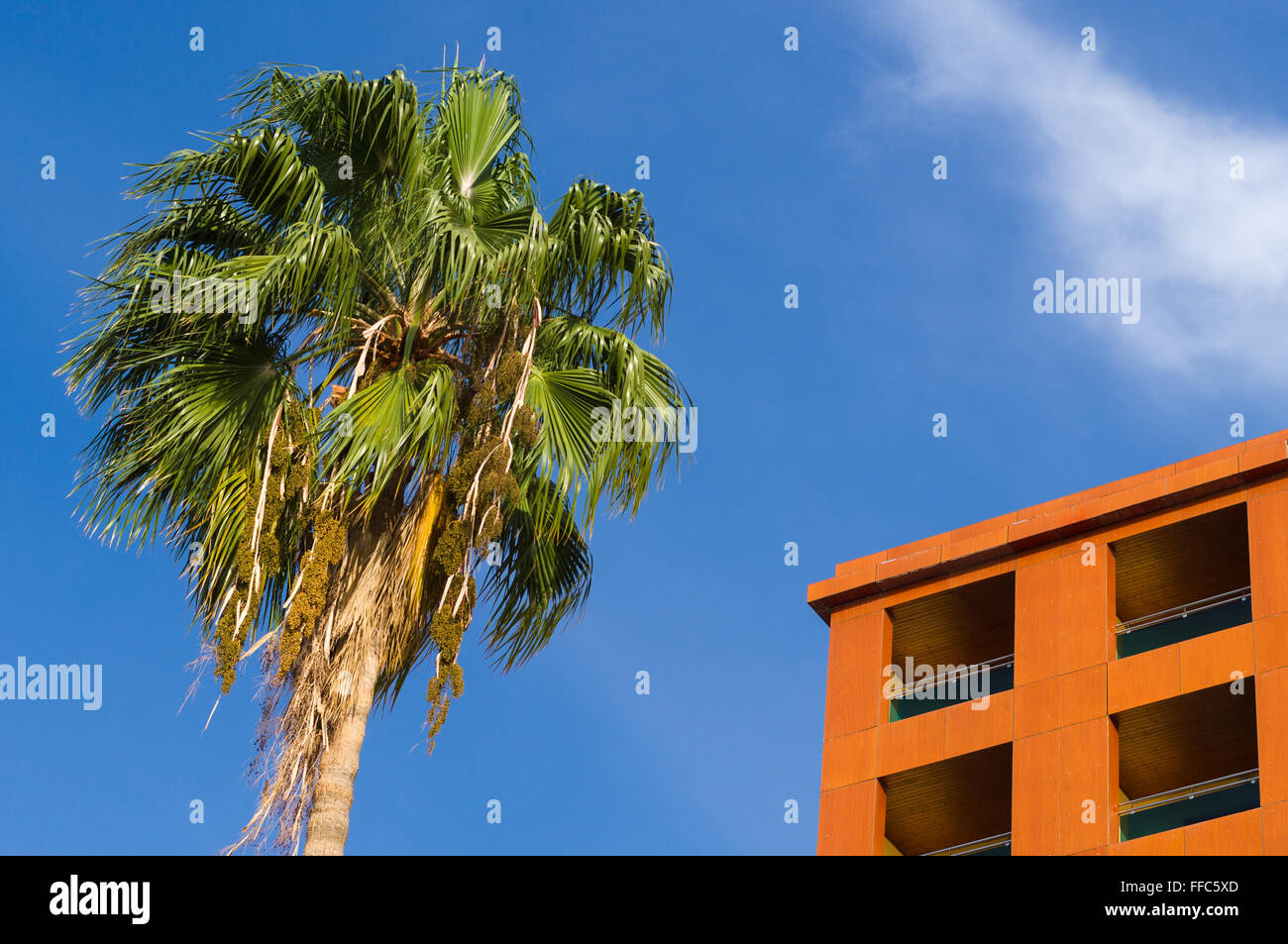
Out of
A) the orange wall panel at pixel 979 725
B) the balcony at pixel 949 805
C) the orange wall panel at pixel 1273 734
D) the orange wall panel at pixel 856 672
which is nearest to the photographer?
the orange wall panel at pixel 1273 734

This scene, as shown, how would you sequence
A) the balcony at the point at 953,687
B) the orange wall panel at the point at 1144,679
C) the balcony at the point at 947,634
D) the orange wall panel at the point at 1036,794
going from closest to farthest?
the orange wall panel at the point at 1036,794
the orange wall panel at the point at 1144,679
the balcony at the point at 953,687
the balcony at the point at 947,634

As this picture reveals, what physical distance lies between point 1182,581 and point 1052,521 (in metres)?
2.38

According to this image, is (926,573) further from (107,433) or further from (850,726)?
(107,433)

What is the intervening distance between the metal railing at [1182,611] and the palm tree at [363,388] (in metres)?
14.1

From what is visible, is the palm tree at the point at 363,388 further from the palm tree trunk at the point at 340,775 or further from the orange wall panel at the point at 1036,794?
the orange wall panel at the point at 1036,794

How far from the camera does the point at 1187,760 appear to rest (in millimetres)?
28062

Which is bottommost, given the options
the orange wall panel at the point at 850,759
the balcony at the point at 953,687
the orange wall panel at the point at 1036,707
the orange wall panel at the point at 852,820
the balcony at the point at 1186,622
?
the orange wall panel at the point at 852,820

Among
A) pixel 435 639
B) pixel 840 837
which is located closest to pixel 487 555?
pixel 435 639

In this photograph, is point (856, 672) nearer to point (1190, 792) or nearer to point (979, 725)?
point (979, 725)

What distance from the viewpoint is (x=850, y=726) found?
1187 inches

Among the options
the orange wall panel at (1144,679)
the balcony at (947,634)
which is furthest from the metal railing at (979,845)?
the orange wall panel at (1144,679)

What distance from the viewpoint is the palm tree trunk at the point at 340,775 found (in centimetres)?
1357

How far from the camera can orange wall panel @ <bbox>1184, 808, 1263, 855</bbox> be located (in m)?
24.7

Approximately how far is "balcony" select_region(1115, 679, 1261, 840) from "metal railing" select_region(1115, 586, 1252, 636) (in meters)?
1.63
